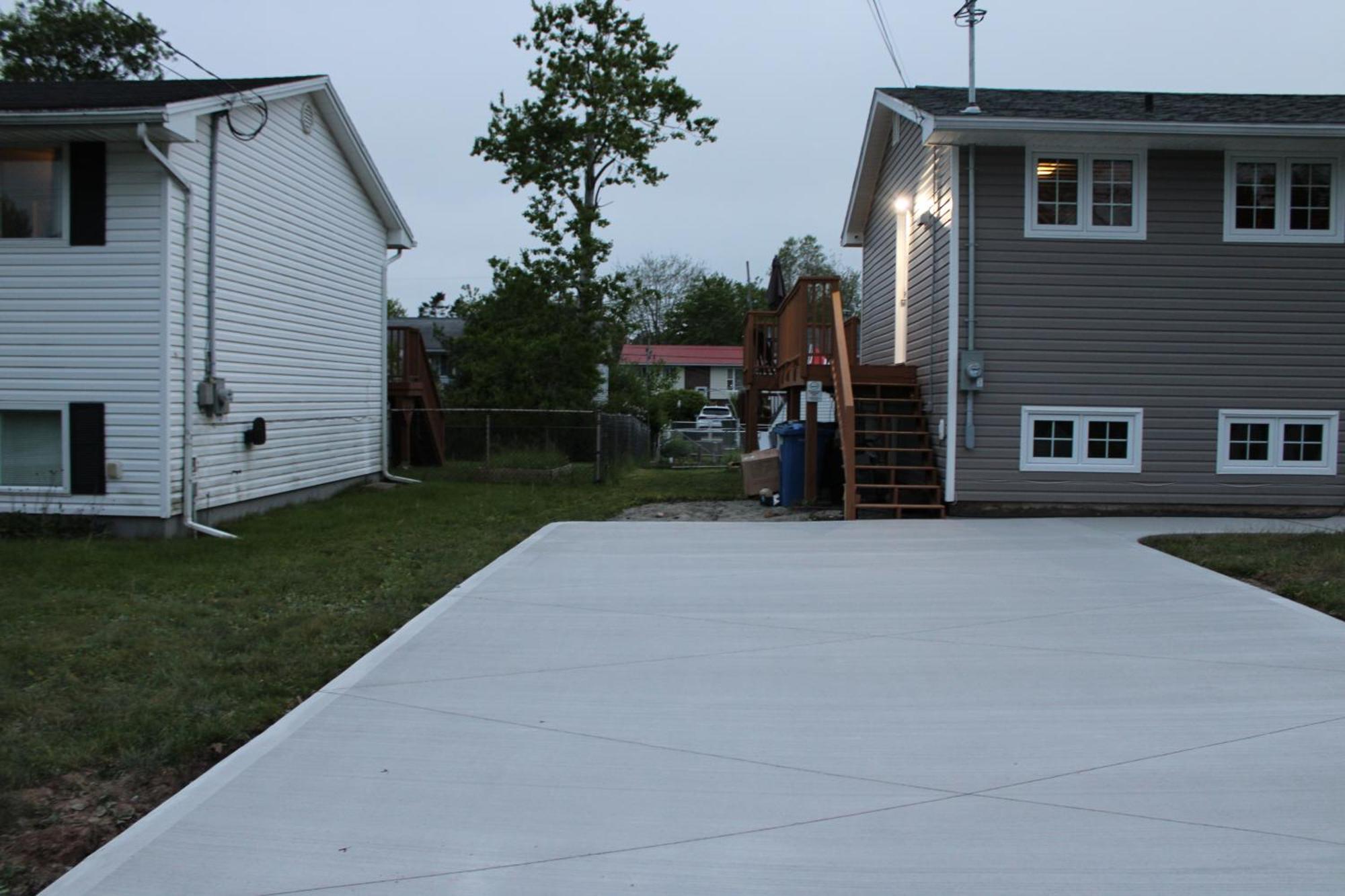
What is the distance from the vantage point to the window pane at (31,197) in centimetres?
1089

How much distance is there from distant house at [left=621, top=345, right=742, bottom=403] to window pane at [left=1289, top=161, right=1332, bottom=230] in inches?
1782

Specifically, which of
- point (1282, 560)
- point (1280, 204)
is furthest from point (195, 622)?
point (1280, 204)

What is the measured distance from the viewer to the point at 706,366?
58.7 meters

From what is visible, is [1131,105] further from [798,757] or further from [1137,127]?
[798,757]

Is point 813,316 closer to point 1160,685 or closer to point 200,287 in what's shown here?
point 200,287

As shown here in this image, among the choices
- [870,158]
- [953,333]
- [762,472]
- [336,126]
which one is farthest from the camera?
[870,158]

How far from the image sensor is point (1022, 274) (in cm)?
1177

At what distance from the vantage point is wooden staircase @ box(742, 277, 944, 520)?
11930 millimetres

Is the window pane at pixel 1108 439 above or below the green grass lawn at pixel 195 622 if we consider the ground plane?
above

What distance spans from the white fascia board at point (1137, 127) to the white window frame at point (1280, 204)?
627 millimetres

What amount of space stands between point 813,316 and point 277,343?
23.0 feet

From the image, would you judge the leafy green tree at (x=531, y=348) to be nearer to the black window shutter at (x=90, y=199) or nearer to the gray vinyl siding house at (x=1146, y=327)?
the black window shutter at (x=90, y=199)

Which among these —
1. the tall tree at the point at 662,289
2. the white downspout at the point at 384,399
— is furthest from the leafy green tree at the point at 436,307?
the white downspout at the point at 384,399

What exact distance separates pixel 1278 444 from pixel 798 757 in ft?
32.5
